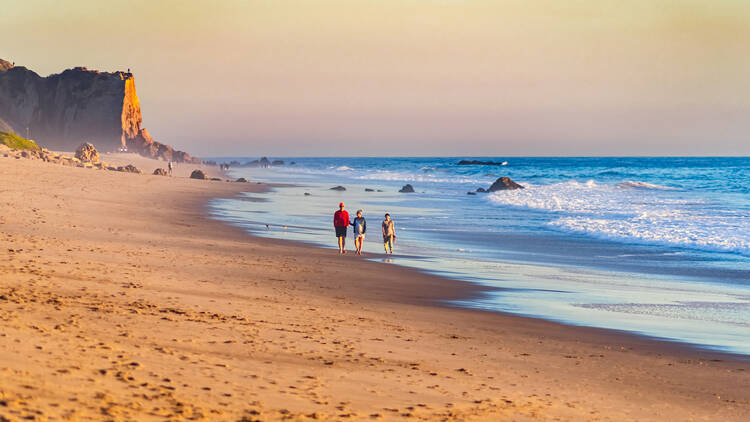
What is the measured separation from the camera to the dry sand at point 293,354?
5.81 metres

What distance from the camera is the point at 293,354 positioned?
7676mm

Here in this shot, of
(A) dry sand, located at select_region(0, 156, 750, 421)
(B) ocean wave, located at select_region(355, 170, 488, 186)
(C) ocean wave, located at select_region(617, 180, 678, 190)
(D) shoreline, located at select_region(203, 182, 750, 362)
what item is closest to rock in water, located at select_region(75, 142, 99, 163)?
(B) ocean wave, located at select_region(355, 170, 488, 186)

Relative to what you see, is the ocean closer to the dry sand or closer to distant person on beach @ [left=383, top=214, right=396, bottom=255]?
distant person on beach @ [left=383, top=214, right=396, bottom=255]

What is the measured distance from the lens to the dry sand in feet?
19.1

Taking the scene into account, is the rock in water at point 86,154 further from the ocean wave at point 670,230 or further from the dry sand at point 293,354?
the dry sand at point 293,354

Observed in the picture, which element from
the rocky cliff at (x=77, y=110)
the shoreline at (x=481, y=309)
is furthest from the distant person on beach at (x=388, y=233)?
the rocky cliff at (x=77, y=110)

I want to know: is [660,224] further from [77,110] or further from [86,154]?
[77,110]

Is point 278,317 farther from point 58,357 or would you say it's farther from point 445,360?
point 58,357

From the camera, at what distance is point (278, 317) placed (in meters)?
9.78

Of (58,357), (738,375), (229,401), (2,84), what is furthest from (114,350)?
(2,84)

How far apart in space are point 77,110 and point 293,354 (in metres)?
152

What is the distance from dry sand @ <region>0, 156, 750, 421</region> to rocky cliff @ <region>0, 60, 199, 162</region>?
13557 cm

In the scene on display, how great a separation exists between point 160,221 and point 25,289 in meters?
14.1

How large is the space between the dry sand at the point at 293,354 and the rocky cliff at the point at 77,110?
136 meters
